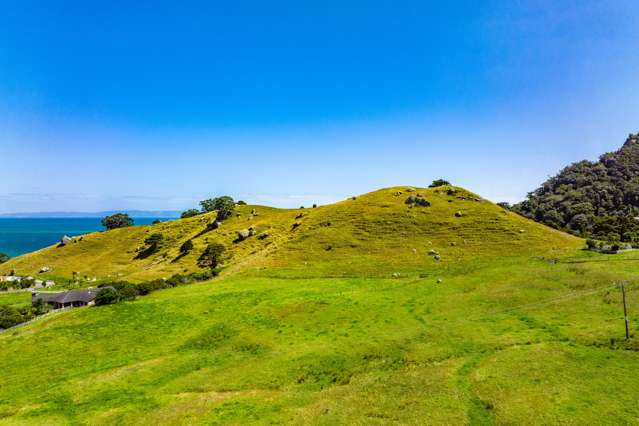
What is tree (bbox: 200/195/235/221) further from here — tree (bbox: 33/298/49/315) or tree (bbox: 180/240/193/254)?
tree (bbox: 33/298/49/315)

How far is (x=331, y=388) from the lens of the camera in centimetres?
3272

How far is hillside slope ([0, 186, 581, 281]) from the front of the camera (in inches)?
3349

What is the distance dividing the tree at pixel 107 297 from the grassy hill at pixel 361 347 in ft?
9.29

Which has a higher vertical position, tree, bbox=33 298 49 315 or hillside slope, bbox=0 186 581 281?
hillside slope, bbox=0 186 581 281

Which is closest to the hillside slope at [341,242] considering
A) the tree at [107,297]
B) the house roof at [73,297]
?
the house roof at [73,297]

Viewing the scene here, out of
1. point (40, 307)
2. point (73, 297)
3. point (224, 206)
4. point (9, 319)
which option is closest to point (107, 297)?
point (9, 319)

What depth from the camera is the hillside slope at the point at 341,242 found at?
8506cm

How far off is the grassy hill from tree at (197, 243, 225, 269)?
26213mm

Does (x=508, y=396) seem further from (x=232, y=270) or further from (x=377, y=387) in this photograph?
(x=232, y=270)

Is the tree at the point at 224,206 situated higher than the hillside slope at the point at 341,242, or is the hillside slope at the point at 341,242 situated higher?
the tree at the point at 224,206

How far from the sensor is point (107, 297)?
6475 cm

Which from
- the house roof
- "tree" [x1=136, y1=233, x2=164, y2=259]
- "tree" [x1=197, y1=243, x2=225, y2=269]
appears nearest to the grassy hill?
the house roof

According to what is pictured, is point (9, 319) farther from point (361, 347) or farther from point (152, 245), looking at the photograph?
point (152, 245)

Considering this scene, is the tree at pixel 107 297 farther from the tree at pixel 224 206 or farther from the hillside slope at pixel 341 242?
the tree at pixel 224 206
